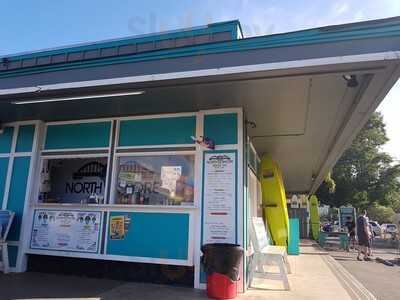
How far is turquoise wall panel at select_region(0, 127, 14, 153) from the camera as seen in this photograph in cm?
629

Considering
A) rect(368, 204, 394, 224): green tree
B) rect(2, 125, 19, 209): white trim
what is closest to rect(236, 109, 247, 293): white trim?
rect(2, 125, 19, 209): white trim

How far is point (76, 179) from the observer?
6.86 meters

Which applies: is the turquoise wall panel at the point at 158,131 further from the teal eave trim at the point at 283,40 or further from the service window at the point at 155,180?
the teal eave trim at the point at 283,40

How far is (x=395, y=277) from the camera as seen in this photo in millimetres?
7051

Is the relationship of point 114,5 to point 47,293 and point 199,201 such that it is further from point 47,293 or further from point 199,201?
point 47,293

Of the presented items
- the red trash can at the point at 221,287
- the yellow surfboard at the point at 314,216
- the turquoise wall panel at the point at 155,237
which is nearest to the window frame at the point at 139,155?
the turquoise wall panel at the point at 155,237

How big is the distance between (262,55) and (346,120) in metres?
2.50

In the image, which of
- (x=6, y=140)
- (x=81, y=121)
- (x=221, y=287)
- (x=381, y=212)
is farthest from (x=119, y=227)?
(x=381, y=212)

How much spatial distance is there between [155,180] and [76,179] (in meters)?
2.13

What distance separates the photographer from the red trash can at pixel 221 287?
14.2 feet

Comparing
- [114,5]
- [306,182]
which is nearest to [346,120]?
[114,5]

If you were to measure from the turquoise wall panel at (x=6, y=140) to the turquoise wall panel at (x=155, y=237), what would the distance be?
2.69m

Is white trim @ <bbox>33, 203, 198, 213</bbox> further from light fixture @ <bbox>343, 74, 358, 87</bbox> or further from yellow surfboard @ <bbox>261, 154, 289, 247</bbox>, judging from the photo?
yellow surfboard @ <bbox>261, 154, 289, 247</bbox>

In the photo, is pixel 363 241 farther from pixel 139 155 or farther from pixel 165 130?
pixel 139 155
